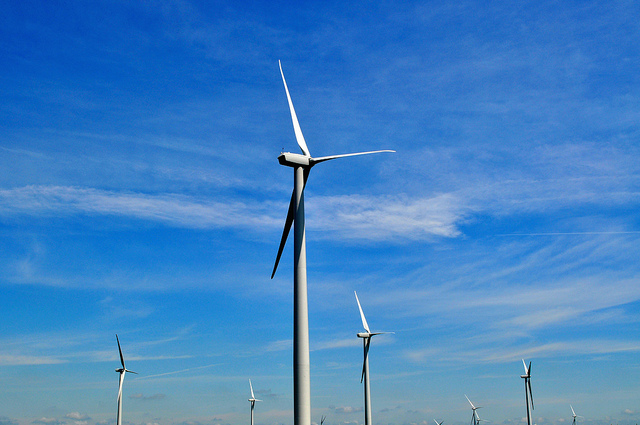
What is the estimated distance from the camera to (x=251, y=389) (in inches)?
6821

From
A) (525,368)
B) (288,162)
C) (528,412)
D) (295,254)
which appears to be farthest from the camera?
(525,368)

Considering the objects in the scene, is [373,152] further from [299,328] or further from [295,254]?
[299,328]

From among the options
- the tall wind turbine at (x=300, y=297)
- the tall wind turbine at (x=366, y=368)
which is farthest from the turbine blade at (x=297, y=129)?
the tall wind turbine at (x=366, y=368)

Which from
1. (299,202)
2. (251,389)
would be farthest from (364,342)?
(251,389)

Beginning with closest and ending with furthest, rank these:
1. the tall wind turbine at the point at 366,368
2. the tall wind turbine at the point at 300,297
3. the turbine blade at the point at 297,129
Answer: the tall wind turbine at the point at 300,297, the turbine blade at the point at 297,129, the tall wind turbine at the point at 366,368

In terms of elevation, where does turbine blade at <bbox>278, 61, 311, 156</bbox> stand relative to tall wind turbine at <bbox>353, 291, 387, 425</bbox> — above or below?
above

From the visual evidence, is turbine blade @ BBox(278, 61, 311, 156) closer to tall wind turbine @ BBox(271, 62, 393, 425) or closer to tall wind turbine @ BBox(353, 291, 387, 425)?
tall wind turbine @ BBox(271, 62, 393, 425)

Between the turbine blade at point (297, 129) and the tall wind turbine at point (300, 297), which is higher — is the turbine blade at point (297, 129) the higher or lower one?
the higher one

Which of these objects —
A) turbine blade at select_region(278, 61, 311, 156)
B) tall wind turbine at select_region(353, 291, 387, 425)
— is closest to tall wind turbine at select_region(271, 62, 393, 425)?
turbine blade at select_region(278, 61, 311, 156)

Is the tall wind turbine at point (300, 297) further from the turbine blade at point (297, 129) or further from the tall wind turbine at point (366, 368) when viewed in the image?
the tall wind turbine at point (366, 368)

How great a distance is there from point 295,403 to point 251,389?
13916 cm

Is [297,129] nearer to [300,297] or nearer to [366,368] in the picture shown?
A: [300,297]

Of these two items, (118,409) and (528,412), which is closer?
(118,409)

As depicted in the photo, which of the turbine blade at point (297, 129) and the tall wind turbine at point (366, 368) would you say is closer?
the turbine blade at point (297, 129)
